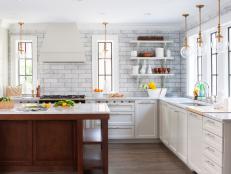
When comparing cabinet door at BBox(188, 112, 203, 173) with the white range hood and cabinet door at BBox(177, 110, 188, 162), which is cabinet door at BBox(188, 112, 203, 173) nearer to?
cabinet door at BBox(177, 110, 188, 162)

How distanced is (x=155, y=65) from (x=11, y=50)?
3.22 metres

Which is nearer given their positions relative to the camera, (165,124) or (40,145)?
(40,145)

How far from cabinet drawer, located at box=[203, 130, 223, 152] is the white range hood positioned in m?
3.71

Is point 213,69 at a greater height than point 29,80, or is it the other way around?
point 213,69

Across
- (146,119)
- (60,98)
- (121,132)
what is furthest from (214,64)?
(60,98)

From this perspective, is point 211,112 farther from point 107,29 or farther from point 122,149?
point 107,29

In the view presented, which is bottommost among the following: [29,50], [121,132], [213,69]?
[121,132]

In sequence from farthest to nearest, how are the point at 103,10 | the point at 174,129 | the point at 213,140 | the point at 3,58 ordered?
the point at 3,58 < the point at 103,10 < the point at 174,129 < the point at 213,140

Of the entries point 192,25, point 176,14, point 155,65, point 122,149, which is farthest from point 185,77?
point 122,149

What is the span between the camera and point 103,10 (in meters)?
5.79

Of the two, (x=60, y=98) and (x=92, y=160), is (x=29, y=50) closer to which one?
(x=60, y=98)

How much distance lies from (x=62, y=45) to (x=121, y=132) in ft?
7.27

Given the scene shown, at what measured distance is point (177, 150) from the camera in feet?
17.2

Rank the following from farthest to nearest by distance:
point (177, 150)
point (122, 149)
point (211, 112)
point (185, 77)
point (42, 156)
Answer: point (185, 77), point (122, 149), point (177, 150), point (42, 156), point (211, 112)
